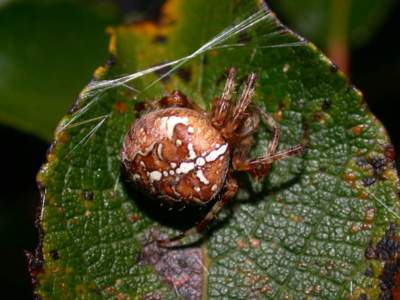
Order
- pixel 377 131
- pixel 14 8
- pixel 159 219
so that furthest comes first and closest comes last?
1. pixel 14 8
2. pixel 159 219
3. pixel 377 131

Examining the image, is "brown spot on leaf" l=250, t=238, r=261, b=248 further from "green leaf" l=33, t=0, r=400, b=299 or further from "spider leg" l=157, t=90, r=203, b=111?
"spider leg" l=157, t=90, r=203, b=111

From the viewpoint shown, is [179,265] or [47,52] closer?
[179,265]

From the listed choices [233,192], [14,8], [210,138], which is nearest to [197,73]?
[210,138]

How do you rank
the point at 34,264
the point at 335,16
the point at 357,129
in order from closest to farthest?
the point at 34,264 → the point at 357,129 → the point at 335,16

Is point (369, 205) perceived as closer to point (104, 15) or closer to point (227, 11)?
point (227, 11)

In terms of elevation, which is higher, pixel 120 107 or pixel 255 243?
pixel 120 107

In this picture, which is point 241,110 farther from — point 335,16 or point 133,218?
point 335,16

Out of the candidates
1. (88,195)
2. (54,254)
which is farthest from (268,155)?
(54,254)

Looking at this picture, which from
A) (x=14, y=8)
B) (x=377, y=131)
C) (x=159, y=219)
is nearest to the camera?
(x=377, y=131)
